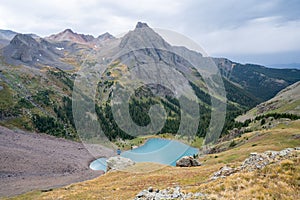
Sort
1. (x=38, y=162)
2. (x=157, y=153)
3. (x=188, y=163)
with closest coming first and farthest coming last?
1. (x=188, y=163)
2. (x=38, y=162)
3. (x=157, y=153)

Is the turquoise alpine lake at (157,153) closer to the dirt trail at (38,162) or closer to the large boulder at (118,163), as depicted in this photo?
the dirt trail at (38,162)

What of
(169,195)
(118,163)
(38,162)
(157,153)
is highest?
(169,195)

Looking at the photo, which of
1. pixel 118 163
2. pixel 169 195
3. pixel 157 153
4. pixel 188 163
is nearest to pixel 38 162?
pixel 118 163

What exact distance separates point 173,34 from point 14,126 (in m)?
108

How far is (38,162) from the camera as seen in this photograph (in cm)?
8931

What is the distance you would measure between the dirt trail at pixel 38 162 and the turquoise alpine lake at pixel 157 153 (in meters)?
6.94

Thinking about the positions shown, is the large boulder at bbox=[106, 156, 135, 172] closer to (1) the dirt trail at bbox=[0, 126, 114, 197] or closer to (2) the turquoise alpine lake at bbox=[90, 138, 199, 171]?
(1) the dirt trail at bbox=[0, 126, 114, 197]

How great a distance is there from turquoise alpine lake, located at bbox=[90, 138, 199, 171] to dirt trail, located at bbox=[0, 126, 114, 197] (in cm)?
694

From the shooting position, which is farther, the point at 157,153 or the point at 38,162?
the point at 157,153

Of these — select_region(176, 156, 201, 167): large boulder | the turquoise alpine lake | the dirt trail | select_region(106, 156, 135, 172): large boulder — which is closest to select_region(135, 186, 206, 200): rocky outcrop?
select_region(176, 156, 201, 167): large boulder

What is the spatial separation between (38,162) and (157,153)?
52.5 metres

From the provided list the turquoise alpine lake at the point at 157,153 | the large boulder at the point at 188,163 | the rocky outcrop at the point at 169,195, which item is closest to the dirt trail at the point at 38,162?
the turquoise alpine lake at the point at 157,153

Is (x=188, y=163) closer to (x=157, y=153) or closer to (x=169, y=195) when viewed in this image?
(x=169, y=195)

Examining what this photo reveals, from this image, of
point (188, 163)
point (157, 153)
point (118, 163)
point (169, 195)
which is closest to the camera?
point (169, 195)
